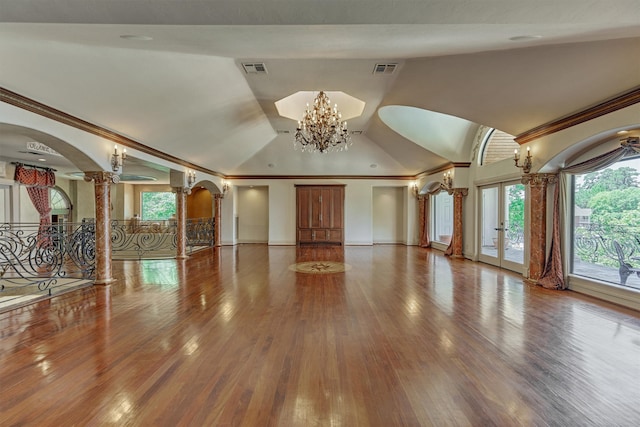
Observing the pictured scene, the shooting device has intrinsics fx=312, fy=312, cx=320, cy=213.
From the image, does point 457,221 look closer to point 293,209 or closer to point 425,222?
point 425,222

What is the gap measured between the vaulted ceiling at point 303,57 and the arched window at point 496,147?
1679 millimetres

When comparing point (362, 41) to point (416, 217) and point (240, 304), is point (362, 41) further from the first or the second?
point (416, 217)

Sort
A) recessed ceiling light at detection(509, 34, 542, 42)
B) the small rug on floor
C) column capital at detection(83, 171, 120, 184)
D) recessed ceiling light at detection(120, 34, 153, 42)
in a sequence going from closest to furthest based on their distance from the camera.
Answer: recessed ceiling light at detection(509, 34, 542, 42), recessed ceiling light at detection(120, 34, 153, 42), column capital at detection(83, 171, 120, 184), the small rug on floor

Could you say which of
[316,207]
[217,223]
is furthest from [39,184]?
Answer: [316,207]

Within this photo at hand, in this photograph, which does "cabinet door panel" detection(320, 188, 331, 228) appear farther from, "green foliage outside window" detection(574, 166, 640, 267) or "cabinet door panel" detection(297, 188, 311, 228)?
"green foliage outside window" detection(574, 166, 640, 267)

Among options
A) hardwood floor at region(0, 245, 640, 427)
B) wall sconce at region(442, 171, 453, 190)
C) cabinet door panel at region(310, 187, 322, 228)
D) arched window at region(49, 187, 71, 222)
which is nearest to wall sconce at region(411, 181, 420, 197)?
wall sconce at region(442, 171, 453, 190)

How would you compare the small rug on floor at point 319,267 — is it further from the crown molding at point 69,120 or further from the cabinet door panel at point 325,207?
the crown molding at point 69,120

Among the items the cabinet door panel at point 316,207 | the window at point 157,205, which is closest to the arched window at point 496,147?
the cabinet door panel at point 316,207

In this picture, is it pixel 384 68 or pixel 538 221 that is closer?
pixel 384 68

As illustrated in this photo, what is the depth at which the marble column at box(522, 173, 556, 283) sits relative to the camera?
222 inches

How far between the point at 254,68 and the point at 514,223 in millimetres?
6322

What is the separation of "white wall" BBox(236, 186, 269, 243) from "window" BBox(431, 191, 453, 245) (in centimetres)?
670

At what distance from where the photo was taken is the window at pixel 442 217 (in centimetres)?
1028

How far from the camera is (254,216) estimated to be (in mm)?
13297
